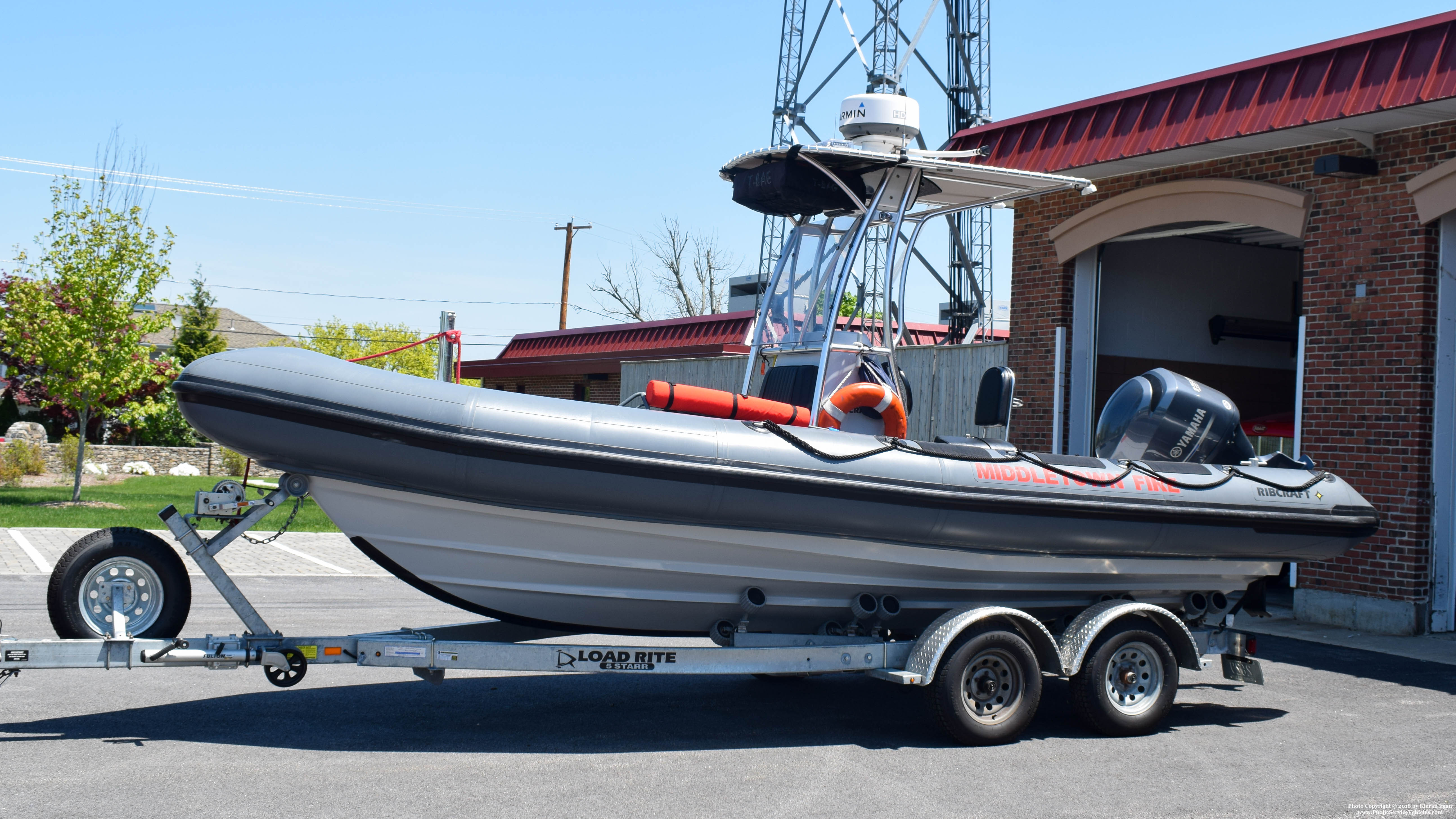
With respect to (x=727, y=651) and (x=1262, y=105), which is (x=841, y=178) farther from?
(x=1262, y=105)

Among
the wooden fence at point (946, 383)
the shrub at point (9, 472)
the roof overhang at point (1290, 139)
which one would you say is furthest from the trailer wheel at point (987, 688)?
the shrub at point (9, 472)

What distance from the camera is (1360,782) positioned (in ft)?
16.9

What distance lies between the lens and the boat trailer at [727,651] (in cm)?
487

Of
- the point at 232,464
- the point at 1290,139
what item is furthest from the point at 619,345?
the point at 1290,139

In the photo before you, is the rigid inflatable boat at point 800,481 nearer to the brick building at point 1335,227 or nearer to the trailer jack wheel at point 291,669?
the trailer jack wheel at point 291,669

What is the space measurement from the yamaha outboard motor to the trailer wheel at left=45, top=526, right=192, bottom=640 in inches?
192

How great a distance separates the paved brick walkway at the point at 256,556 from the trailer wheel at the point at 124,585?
500cm

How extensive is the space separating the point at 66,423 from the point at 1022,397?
24.5 metres

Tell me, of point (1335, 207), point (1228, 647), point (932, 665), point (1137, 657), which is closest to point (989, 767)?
point (932, 665)

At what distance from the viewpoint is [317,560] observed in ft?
38.6

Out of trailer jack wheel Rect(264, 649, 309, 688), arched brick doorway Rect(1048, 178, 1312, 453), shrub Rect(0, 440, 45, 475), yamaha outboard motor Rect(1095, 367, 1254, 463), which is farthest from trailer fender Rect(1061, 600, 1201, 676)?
shrub Rect(0, 440, 45, 475)

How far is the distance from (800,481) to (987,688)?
142 cm

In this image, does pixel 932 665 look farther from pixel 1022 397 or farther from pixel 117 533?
pixel 1022 397

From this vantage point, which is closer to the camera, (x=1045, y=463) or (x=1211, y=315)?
(x=1045, y=463)
